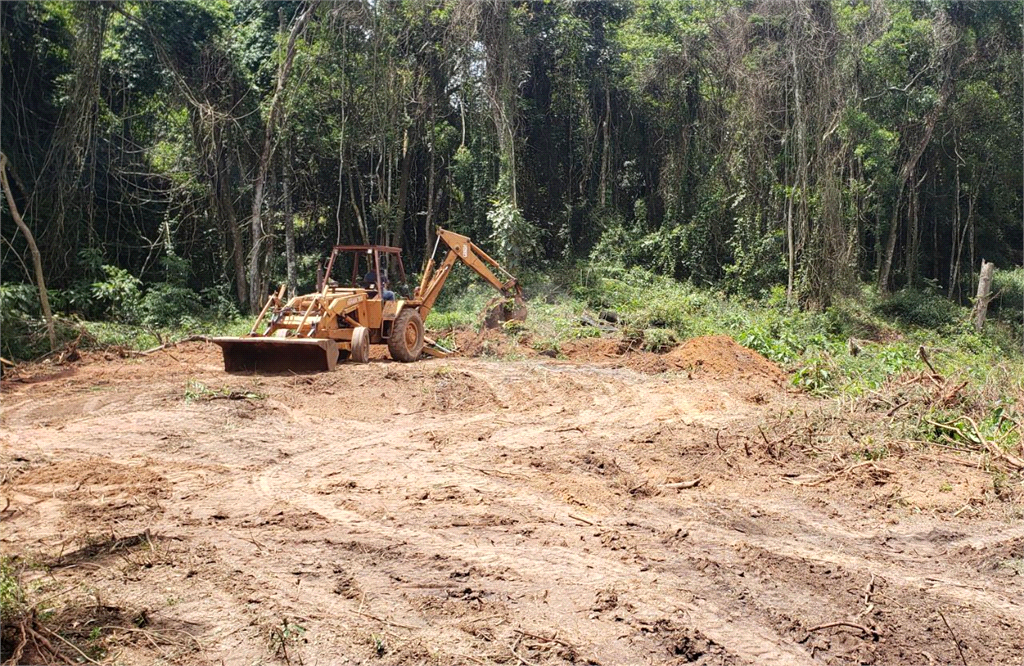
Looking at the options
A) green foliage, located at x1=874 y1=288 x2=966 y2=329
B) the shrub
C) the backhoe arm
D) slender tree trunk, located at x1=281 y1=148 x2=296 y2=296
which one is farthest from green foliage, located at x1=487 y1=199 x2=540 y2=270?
green foliage, located at x1=874 y1=288 x2=966 y2=329

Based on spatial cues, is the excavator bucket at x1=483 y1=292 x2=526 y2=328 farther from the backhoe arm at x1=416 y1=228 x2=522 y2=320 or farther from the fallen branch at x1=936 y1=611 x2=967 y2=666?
the fallen branch at x1=936 y1=611 x2=967 y2=666

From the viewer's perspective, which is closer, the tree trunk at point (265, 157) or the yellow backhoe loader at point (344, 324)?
the yellow backhoe loader at point (344, 324)

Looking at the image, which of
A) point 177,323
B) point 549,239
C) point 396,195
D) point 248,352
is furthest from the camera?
point 549,239

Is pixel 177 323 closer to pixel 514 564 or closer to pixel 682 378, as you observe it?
pixel 682 378

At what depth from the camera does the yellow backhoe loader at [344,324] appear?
11.1 m

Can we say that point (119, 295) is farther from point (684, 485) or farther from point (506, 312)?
point (684, 485)

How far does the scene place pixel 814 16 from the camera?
18766 millimetres

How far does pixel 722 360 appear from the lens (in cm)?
1204

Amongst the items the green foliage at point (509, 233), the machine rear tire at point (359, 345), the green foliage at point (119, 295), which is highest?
the green foliage at point (509, 233)

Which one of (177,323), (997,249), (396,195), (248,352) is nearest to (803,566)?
(248,352)

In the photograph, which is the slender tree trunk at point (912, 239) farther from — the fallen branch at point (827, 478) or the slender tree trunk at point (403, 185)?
the fallen branch at point (827, 478)

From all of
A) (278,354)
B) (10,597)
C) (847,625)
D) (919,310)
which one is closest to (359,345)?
(278,354)

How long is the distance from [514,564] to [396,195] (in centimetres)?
1816

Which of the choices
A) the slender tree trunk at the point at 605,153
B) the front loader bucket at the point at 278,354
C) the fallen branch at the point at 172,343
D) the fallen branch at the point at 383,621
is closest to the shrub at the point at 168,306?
the fallen branch at the point at 172,343
